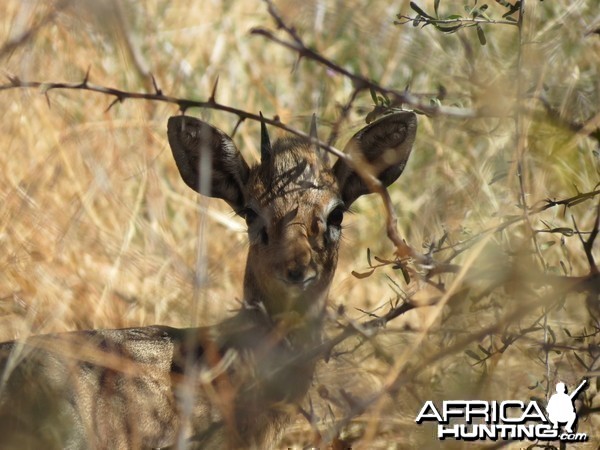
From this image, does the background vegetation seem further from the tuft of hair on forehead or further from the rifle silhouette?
the tuft of hair on forehead

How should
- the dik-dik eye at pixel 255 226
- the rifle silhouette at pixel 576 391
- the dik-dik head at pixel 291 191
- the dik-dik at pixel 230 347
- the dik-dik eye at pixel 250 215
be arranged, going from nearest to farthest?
the rifle silhouette at pixel 576 391
the dik-dik at pixel 230 347
the dik-dik head at pixel 291 191
the dik-dik eye at pixel 255 226
the dik-dik eye at pixel 250 215

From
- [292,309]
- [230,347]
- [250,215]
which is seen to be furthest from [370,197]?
[230,347]

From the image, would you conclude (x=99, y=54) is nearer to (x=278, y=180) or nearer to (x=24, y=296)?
(x=24, y=296)

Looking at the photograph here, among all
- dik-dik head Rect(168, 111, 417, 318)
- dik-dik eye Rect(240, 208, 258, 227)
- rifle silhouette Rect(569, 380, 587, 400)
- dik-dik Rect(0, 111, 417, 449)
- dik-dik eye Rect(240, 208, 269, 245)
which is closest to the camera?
rifle silhouette Rect(569, 380, 587, 400)

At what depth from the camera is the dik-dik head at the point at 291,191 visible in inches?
164

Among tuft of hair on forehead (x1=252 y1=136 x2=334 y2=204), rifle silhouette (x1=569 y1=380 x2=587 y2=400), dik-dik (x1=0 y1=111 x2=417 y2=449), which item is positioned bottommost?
rifle silhouette (x1=569 y1=380 x2=587 y2=400)

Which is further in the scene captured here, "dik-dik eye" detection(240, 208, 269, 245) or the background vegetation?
"dik-dik eye" detection(240, 208, 269, 245)

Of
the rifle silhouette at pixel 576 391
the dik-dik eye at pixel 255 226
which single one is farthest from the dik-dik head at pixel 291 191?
the rifle silhouette at pixel 576 391

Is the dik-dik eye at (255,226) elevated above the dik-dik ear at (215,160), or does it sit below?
below

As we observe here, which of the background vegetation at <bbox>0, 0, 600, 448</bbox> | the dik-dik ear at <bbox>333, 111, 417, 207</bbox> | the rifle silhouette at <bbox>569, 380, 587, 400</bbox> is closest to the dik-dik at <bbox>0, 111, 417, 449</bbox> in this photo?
the dik-dik ear at <bbox>333, 111, 417, 207</bbox>

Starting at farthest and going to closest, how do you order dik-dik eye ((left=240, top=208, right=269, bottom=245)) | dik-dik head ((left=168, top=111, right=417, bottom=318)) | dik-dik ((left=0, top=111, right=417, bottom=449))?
1. dik-dik eye ((left=240, top=208, right=269, bottom=245))
2. dik-dik head ((left=168, top=111, right=417, bottom=318))
3. dik-dik ((left=0, top=111, right=417, bottom=449))

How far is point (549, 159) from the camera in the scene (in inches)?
136

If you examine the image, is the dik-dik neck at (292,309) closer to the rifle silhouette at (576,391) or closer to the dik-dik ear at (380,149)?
the dik-dik ear at (380,149)

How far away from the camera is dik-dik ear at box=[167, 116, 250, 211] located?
14.6 ft
